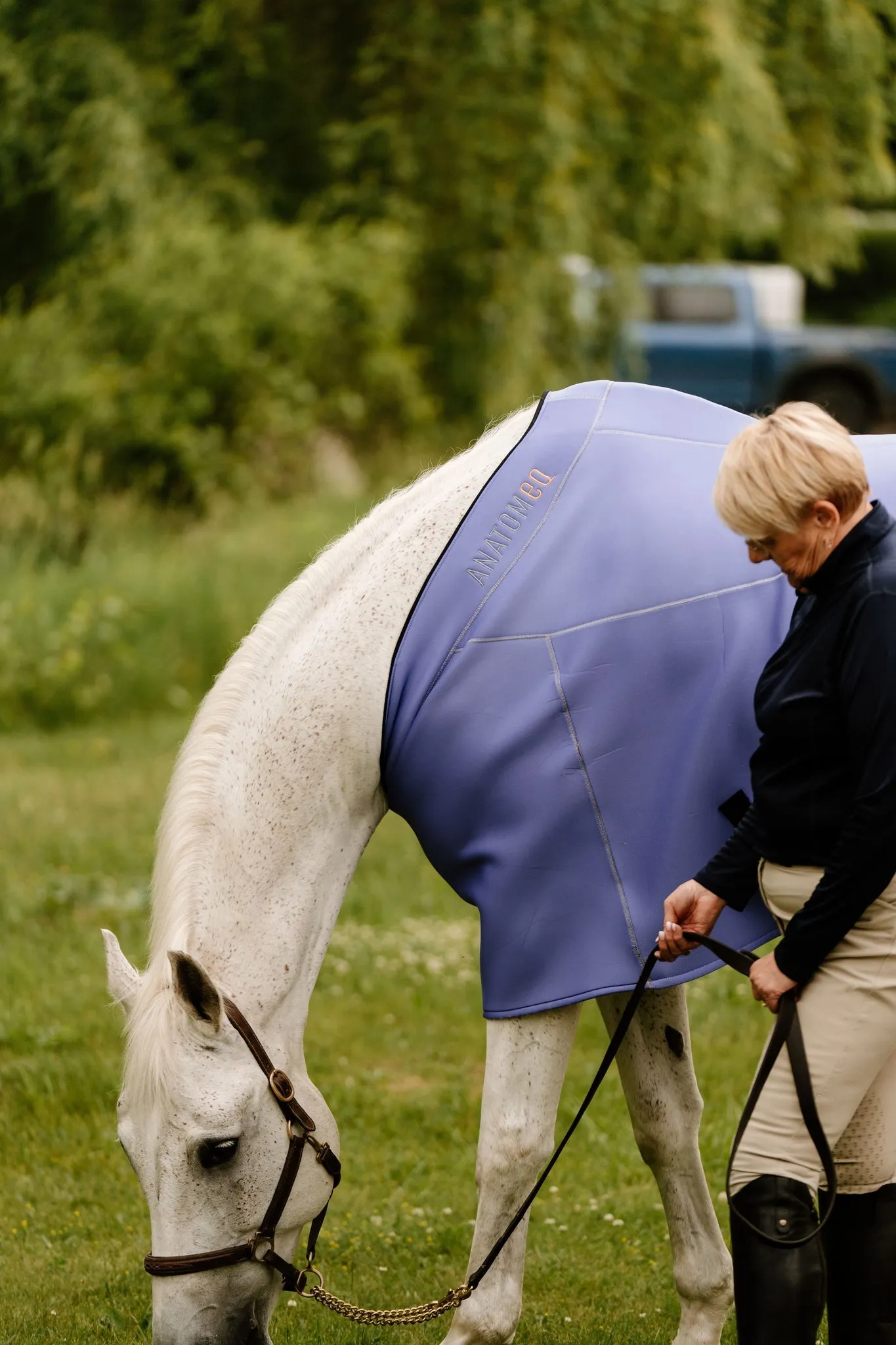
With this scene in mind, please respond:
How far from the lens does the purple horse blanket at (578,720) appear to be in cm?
280

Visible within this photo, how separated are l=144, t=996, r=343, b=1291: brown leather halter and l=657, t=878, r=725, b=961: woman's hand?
71 cm

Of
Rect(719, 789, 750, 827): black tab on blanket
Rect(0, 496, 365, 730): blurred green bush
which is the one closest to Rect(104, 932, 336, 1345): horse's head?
Rect(719, 789, 750, 827): black tab on blanket

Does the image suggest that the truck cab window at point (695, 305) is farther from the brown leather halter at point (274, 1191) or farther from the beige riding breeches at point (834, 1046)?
the beige riding breeches at point (834, 1046)

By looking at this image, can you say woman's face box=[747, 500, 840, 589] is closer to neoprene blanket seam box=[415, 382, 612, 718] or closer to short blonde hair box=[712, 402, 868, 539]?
short blonde hair box=[712, 402, 868, 539]

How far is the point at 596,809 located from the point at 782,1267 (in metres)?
0.82

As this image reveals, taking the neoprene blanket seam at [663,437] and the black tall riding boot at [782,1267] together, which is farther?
the neoprene blanket seam at [663,437]

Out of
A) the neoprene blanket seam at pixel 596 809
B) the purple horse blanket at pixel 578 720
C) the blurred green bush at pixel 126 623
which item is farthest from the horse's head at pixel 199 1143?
the blurred green bush at pixel 126 623

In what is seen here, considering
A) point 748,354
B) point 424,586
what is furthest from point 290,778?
point 748,354

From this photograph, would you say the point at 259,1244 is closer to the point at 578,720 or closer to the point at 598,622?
the point at 578,720

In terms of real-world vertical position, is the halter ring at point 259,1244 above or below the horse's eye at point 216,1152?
below

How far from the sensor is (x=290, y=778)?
285 centimetres

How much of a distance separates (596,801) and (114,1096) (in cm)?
236

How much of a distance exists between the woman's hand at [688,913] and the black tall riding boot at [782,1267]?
1.38 feet

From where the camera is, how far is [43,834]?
716 centimetres
